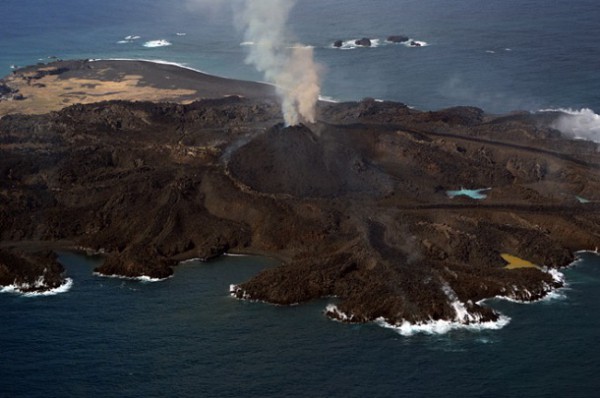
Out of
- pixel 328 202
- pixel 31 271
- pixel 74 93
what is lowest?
pixel 31 271

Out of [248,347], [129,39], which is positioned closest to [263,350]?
[248,347]

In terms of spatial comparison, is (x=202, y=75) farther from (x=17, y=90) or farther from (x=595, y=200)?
(x=595, y=200)

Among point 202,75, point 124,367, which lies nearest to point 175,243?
point 124,367

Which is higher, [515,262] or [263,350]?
[515,262]

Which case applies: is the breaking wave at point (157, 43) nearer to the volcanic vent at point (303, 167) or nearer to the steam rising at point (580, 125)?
the steam rising at point (580, 125)

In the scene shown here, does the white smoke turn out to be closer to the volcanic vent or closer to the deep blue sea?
the volcanic vent

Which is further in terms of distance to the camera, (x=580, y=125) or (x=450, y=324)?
(x=580, y=125)

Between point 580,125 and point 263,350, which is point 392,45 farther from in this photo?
point 263,350

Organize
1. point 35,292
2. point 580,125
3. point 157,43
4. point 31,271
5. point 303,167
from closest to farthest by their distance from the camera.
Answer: point 35,292 → point 31,271 → point 303,167 → point 580,125 → point 157,43

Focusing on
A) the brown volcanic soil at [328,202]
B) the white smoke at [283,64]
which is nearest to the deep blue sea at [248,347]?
the brown volcanic soil at [328,202]
